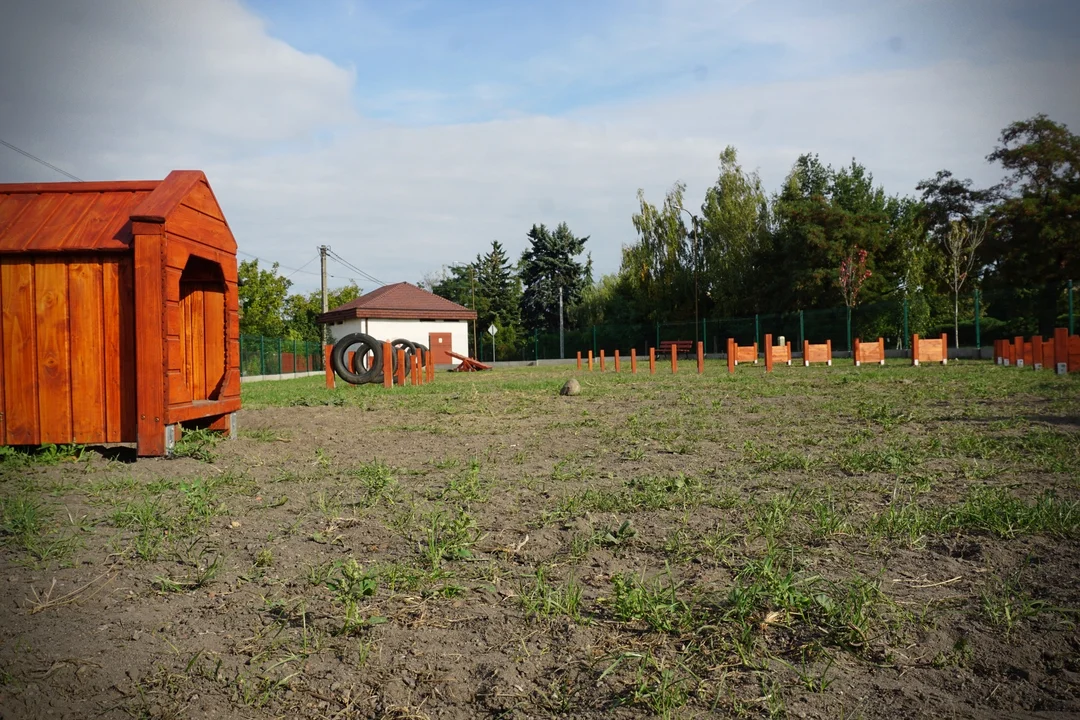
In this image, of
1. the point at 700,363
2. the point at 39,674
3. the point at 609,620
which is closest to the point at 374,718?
the point at 609,620

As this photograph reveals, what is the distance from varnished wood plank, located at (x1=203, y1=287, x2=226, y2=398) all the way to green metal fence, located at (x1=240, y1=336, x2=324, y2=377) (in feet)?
68.9

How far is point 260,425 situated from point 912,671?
772 cm

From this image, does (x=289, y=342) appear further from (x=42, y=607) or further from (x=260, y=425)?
(x=42, y=607)

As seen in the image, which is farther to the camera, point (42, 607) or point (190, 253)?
point (190, 253)

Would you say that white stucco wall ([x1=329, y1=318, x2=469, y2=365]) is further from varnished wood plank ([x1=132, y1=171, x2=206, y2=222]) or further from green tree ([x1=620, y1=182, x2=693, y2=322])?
varnished wood plank ([x1=132, y1=171, x2=206, y2=222])

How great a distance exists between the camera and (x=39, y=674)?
7.61 ft

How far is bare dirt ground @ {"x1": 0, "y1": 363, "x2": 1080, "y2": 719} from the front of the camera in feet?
7.39

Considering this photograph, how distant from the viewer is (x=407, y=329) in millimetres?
43219

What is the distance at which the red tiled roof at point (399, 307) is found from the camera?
136 feet

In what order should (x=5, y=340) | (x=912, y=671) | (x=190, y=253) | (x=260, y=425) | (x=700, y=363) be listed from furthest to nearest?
(x=700, y=363), (x=260, y=425), (x=190, y=253), (x=5, y=340), (x=912, y=671)

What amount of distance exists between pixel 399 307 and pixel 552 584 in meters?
41.0

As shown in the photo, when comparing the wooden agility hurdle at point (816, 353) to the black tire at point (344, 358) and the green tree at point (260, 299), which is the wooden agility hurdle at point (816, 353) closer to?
the black tire at point (344, 358)

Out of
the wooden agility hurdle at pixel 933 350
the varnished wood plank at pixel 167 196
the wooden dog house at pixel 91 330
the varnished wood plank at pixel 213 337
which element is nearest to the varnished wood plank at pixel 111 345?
the wooden dog house at pixel 91 330

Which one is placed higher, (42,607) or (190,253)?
(190,253)
